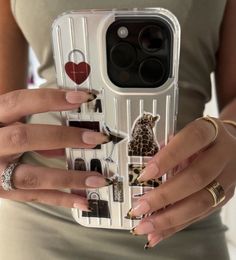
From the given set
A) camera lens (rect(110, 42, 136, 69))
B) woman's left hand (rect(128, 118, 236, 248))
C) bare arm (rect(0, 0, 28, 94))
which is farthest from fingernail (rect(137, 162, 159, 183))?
bare arm (rect(0, 0, 28, 94))

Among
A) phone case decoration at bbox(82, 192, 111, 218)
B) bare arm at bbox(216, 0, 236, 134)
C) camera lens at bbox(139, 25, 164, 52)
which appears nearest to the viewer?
camera lens at bbox(139, 25, 164, 52)

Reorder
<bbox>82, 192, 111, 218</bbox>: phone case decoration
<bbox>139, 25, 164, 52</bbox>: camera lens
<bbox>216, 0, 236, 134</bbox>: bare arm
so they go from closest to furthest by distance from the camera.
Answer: <bbox>139, 25, 164, 52</bbox>: camera lens < <bbox>82, 192, 111, 218</bbox>: phone case decoration < <bbox>216, 0, 236, 134</bbox>: bare arm

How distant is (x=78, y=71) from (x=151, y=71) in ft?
0.24

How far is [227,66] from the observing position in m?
0.70

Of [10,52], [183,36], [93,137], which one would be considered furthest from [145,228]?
[10,52]

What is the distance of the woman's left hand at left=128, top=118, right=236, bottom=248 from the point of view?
0.48 metres

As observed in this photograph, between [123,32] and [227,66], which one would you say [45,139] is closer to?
[123,32]

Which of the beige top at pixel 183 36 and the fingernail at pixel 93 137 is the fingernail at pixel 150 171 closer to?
the fingernail at pixel 93 137

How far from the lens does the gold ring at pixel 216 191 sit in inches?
20.8

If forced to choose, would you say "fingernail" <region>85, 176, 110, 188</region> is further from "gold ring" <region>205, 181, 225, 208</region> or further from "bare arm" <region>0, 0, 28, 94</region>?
"bare arm" <region>0, 0, 28, 94</region>

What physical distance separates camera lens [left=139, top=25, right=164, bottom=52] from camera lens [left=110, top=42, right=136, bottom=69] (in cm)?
1

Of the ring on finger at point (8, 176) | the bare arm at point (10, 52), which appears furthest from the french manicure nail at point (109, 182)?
the bare arm at point (10, 52)

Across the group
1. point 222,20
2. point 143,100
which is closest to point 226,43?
point 222,20

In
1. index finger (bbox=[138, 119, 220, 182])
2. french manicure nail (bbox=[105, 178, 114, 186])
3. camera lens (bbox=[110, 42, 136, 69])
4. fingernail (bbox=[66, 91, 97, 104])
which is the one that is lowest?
french manicure nail (bbox=[105, 178, 114, 186])
